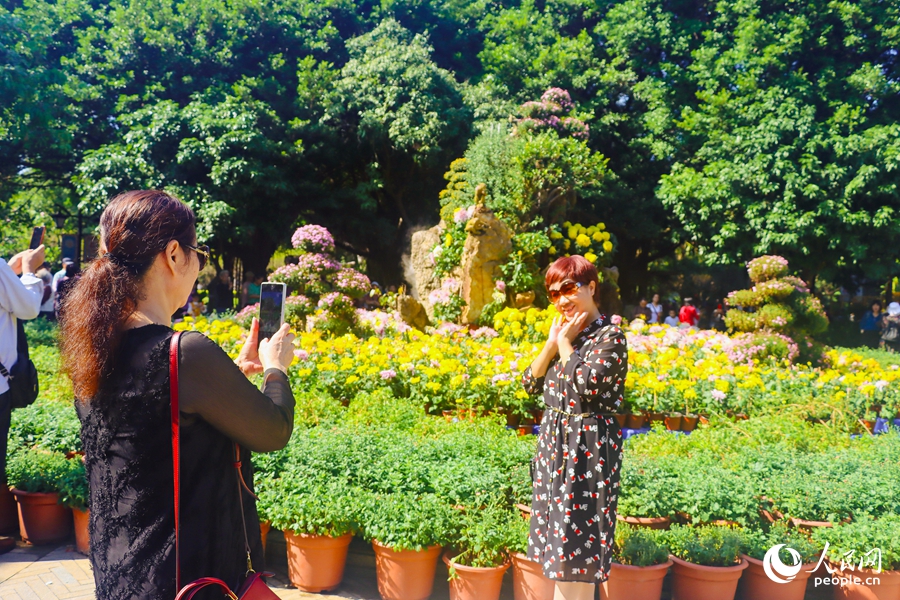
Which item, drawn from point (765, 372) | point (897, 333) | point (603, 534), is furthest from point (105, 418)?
point (897, 333)

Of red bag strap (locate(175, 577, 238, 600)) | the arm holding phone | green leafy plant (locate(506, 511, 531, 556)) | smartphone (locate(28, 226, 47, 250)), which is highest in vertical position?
smartphone (locate(28, 226, 47, 250))

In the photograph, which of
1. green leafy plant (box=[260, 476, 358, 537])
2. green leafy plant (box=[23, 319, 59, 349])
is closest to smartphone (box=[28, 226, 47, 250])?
green leafy plant (box=[260, 476, 358, 537])

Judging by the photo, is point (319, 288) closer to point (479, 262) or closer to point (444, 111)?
point (479, 262)

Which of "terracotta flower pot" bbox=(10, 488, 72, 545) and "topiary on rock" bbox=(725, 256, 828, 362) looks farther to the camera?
"topiary on rock" bbox=(725, 256, 828, 362)

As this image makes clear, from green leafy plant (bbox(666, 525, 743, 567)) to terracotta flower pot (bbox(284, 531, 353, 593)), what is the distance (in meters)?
1.70

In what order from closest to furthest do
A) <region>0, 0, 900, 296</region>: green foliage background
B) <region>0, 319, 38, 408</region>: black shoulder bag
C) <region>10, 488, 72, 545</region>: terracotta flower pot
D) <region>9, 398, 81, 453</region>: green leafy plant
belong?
<region>0, 319, 38, 408</region>: black shoulder bag → <region>10, 488, 72, 545</region>: terracotta flower pot → <region>9, 398, 81, 453</region>: green leafy plant → <region>0, 0, 900, 296</region>: green foliage background

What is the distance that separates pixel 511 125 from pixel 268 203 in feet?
20.3

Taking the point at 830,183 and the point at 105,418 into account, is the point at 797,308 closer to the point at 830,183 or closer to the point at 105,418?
the point at 830,183

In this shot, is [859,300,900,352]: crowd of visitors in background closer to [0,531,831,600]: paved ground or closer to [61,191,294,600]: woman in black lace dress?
[0,531,831,600]: paved ground

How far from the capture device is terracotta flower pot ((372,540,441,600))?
3295mm

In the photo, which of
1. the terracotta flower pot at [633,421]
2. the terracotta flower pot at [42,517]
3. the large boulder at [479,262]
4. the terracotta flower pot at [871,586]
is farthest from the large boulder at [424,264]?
the terracotta flower pot at [871,586]

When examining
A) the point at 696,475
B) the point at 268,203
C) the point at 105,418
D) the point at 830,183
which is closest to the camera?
the point at 105,418

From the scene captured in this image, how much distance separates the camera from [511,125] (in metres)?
14.8

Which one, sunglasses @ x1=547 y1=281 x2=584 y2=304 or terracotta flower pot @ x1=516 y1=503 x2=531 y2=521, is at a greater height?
sunglasses @ x1=547 y1=281 x2=584 y2=304
